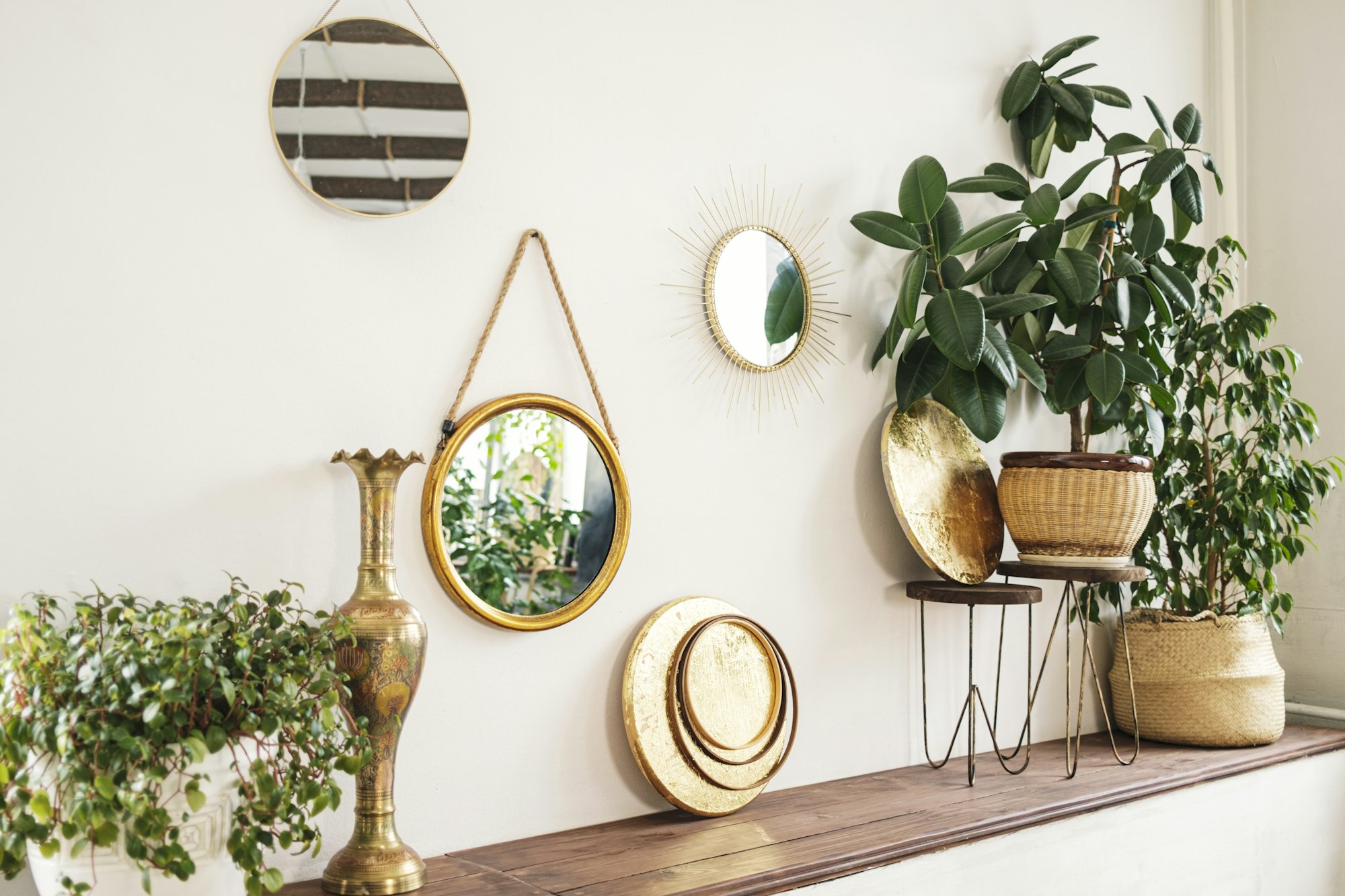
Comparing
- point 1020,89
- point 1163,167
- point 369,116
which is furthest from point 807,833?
point 1020,89

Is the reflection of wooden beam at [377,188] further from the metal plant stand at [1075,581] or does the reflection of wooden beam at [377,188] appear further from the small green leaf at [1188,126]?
the small green leaf at [1188,126]

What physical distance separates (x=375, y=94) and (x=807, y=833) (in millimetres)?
1466

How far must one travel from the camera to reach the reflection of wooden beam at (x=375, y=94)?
1645mm

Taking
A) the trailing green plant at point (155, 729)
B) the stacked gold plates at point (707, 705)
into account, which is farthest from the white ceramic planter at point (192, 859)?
the stacked gold plates at point (707, 705)

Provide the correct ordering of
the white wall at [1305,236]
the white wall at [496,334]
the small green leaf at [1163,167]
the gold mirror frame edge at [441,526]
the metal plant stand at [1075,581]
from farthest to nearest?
the white wall at [1305,236], the small green leaf at [1163,167], the metal plant stand at [1075,581], the gold mirror frame edge at [441,526], the white wall at [496,334]

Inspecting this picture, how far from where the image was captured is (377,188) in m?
1.71

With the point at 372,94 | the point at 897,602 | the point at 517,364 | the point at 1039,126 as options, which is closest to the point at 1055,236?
the point at 1039,126

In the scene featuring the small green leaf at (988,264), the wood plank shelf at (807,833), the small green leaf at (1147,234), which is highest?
the small green leaf at (1147,234)

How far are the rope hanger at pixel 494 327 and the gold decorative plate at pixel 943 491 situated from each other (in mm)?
704

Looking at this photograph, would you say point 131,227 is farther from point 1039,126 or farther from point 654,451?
point 1039,126

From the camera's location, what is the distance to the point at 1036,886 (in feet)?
6.66

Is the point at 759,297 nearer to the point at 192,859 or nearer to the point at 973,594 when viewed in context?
the point at 973,594

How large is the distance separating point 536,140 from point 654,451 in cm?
62

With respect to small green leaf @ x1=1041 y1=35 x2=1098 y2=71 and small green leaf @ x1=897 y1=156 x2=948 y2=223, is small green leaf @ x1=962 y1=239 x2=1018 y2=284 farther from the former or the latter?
small green leaf @ x1=1041 y1=35 x2=1098 y2=71
